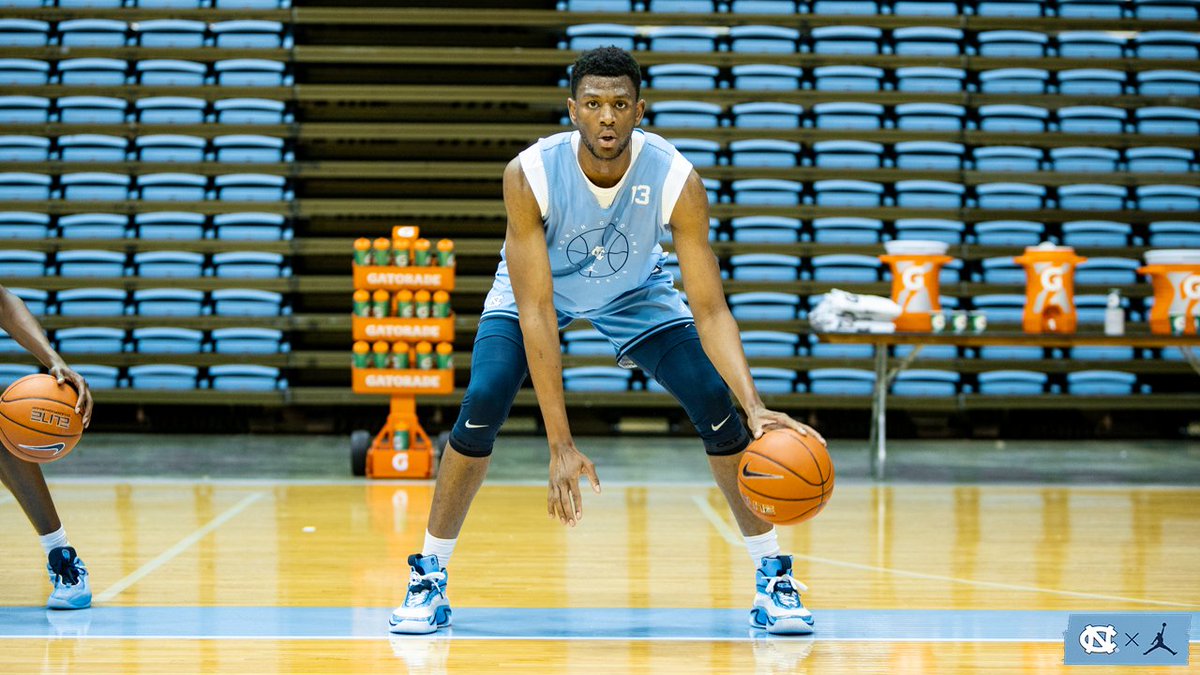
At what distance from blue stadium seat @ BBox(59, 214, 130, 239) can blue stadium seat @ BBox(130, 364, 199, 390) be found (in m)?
1.08

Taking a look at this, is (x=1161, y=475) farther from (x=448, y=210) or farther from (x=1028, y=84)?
(x=448, y=210)

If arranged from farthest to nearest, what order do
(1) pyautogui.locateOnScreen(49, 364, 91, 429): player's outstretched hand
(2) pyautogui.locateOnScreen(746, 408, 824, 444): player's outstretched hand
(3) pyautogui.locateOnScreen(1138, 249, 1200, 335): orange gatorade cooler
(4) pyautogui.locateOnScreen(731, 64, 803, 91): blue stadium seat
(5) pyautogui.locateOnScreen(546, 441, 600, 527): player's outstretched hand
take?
(4) pyautogui.locateOnScreen(731, 64, 803, 91): blue stadium seat, (3) pyautogui.locateOnScreen(1138, 249, 1200, 335): orange gatorade cooler, (1) pyautogui.locateOnScreen(49, 364, 91, 429): player's outstretched hand, (2) pyautogui.locateOnScreen(746, 408, 824, 444): player's outstretched hand, (5) pyautogui.locateOnScreen(546, 441, 600, 527): player's outstretched hand

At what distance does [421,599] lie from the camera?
124 inches

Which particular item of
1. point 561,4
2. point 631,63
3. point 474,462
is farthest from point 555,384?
point 561,4

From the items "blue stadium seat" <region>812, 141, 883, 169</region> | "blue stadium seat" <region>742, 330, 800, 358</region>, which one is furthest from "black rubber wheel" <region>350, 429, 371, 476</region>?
"blue stadium seat" <region>812, 141, 883, 169</region>

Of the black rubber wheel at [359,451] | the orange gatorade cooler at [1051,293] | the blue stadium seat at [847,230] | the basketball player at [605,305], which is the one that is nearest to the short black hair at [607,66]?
the basketball player at [605,305]

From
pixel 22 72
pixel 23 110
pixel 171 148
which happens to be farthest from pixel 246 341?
pixel 22 72

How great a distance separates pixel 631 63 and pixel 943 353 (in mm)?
6393

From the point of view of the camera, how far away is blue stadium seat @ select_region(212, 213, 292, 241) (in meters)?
9.00

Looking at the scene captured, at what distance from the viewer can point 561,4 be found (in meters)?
9.60

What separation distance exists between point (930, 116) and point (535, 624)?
23.2 feet

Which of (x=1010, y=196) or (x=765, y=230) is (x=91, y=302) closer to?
(x=765, y=230)

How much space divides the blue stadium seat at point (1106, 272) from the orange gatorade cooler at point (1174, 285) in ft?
7.53

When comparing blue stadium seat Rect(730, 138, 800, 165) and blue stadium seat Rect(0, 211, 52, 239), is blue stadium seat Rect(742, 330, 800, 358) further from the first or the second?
blue stadium seat Rect(0, 211, 52, 239)
